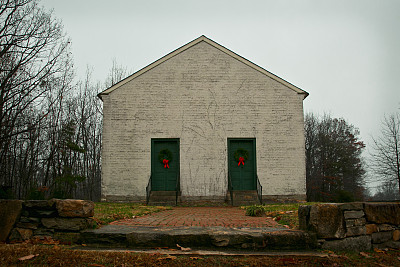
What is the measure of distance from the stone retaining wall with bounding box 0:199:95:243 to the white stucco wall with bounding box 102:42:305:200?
10721 mm

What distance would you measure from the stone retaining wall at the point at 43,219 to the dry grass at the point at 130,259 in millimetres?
608

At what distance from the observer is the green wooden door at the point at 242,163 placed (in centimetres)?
1596

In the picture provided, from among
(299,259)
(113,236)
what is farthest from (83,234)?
(299,259)

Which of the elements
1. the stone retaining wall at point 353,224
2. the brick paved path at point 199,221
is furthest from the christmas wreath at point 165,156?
the stone retaining wall at point 353,224

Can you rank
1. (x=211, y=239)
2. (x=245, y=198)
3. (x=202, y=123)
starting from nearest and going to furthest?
1. (x=211, y=239)
2. (x=245, y=198)
3. (x=202, y=123)

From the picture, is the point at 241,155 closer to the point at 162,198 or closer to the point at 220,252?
the point at 162,198

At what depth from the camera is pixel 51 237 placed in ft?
15.7

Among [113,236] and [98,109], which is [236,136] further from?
[98,109]

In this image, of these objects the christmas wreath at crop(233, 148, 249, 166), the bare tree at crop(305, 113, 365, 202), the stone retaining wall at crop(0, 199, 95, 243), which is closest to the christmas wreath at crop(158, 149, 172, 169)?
the christmas wreath at crop(233, 148, 249, 166)

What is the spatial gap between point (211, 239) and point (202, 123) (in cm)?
1190

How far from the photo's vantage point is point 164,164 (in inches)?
→ 626

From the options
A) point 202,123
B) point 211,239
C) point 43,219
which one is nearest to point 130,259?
point 211,239

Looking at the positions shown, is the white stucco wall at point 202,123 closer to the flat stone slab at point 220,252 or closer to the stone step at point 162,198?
the stone step at point 162,198

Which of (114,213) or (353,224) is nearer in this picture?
(353,224)
